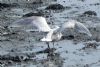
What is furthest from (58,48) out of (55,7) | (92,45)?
(55,7)

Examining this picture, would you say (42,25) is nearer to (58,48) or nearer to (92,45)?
(58,48)

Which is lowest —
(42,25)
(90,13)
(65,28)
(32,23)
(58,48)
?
(58,48)

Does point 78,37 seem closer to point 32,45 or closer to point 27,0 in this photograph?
point 32,45

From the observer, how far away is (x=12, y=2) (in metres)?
23.2

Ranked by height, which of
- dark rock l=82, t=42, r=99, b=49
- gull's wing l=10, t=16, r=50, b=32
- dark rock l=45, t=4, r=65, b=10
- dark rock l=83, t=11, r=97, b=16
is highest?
gull's wing l=10, t=16, r=50, b=32

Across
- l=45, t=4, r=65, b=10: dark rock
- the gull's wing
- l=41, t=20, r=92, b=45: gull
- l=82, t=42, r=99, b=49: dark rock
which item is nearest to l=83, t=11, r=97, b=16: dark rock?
l=45, t=4, r=65, b=10: dark rock

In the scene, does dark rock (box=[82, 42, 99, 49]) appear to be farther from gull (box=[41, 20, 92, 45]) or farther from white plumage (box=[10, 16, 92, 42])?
white plumage (box=[10, 16, 92, 42])

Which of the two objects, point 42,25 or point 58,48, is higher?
point 42,25

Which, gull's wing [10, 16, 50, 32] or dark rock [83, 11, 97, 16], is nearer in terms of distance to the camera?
gull's wing [10, 16, 50, 32]

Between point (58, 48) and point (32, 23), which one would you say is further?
point (58, 48)

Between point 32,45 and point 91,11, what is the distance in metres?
6.28

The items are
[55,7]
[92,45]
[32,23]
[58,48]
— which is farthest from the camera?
[55,7]

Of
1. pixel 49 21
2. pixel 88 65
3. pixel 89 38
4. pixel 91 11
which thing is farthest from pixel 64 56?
pixel 91 11

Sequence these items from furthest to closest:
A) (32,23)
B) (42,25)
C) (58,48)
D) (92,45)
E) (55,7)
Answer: (55,7)
(92,45)
(58,48)
(42,25)
(32,23)
